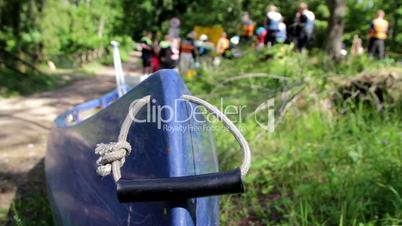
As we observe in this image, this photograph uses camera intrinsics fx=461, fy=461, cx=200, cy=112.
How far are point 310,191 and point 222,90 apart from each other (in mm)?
2747

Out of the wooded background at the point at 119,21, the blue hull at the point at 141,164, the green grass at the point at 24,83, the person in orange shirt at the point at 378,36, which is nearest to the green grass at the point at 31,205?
the blue hull at the point at 141,164

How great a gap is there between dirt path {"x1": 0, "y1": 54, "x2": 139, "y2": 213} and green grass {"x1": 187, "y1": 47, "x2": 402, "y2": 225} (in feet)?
6.48

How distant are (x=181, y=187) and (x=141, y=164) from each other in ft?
1.54

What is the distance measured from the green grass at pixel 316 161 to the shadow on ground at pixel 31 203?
1.37 metres

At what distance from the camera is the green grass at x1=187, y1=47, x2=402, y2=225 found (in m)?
3.03

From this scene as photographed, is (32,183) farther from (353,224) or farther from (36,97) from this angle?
(36,97)

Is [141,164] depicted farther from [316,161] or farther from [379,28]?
[379,28]

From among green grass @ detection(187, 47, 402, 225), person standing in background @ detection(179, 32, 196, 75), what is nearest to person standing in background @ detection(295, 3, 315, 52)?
person standing in background @ detection(179, 32, 196, 75)

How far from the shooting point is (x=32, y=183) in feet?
14.1

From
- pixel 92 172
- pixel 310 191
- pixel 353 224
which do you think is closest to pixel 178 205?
pixel 92 172

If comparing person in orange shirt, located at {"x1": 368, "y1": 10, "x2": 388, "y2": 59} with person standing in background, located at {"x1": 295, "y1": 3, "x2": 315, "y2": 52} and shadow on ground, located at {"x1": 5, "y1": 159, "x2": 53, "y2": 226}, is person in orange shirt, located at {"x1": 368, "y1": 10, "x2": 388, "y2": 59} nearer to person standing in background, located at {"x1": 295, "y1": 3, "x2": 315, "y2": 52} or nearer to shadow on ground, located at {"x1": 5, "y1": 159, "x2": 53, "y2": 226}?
person standing in background, located at {"x1": 295, "y1": 3, "x2": 315, "y2": 52}

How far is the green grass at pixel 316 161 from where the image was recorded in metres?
3.03

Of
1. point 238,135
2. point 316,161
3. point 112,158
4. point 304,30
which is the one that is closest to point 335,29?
point 304,30

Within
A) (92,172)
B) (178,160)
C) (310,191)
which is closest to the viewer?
(178,160)
